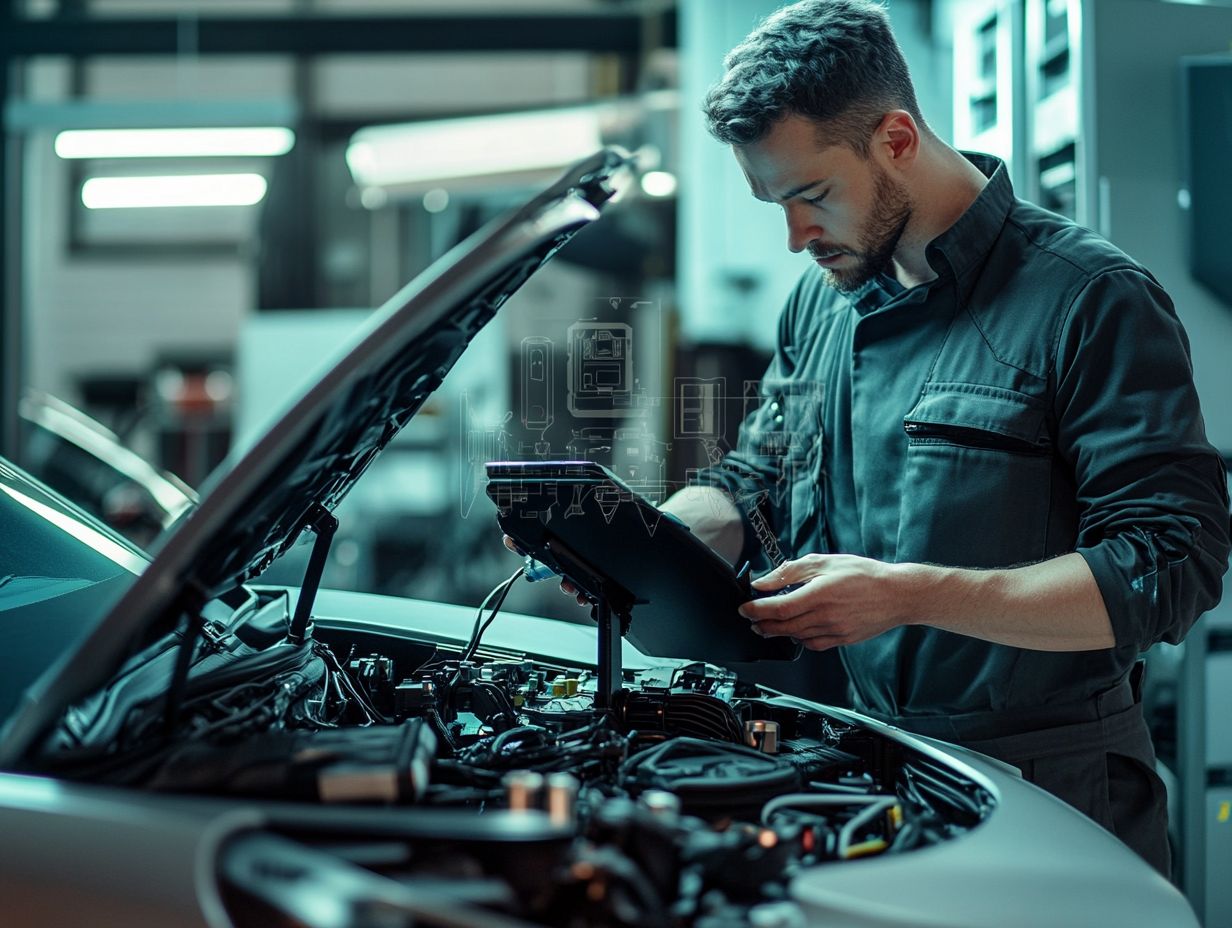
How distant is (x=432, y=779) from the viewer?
3.74 ft

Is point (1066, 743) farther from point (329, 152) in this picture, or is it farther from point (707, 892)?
point (329, 152)

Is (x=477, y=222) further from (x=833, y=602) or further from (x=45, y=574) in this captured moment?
(x=833, y=602)

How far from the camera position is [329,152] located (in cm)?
848

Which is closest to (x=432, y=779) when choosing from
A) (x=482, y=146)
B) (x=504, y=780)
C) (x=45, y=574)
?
(x=504, y=780)

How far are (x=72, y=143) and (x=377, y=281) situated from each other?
3.19 metres

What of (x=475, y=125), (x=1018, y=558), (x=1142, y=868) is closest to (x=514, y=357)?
(x=475, y=125)

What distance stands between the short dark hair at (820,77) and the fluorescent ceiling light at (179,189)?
5.35 meters

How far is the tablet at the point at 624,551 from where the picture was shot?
128 centimetres

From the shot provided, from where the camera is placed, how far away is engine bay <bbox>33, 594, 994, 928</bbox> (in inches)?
32.0

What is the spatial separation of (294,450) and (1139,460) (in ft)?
3.26

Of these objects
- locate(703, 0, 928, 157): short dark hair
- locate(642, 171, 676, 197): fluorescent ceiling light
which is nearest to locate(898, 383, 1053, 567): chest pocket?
locate(703, 0, 928, 157): short dark hair

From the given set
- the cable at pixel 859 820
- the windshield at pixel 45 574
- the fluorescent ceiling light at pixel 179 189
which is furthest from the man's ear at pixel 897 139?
the fluorescent ceiling light at pixel 179 189

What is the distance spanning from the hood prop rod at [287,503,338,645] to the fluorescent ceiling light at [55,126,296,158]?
401cm

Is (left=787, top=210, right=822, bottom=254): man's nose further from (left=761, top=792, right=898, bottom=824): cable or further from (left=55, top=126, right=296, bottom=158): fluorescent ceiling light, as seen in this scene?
(left=55, top=126, right=296, bottom=158): fluorescent ceiling light
